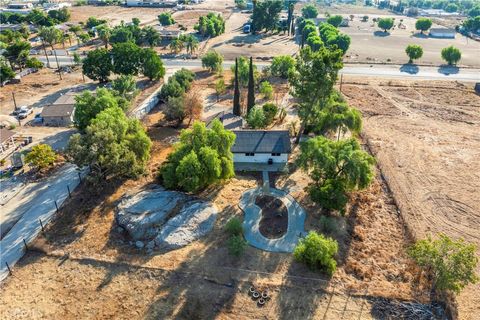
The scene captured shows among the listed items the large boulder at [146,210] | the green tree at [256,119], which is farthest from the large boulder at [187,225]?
the green tree at [256,119]

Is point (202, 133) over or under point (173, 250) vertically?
over

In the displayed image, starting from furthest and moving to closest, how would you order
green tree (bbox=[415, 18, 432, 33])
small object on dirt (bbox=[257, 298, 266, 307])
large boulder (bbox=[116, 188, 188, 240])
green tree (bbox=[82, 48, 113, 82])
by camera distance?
green tree (bbox=[415, 18, 432, 33])
green tree (bbox=[82, 48, 113, 82])
large boulder (bbox=[116, 188, 188, 240])
small object on dirt (bbox=[257, 298, 266, 307])

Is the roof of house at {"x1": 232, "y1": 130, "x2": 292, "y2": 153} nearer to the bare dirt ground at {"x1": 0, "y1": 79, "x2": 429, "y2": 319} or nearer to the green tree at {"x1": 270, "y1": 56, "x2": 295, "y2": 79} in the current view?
the bare dirt ground at {"x1": 0, "y1": 79, "x2": 429, "y2": 319}

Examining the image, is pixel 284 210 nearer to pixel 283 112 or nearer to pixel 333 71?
pixel 333 71

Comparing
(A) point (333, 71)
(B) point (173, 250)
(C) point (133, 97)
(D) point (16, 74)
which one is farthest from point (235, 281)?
(D) point (16, 74)

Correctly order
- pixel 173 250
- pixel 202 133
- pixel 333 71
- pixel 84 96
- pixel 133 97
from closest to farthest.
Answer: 1. pixel 173 250
2. pixel 202 133
3. pixel 333 71
4. pixel 84 96
5. pixel 133 97

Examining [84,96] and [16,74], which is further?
[16,74]

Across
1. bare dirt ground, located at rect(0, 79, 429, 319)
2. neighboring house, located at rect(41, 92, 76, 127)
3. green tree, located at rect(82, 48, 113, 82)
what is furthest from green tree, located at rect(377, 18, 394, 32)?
bare dirt ground, located at rect(0, 79, 429, 319)
